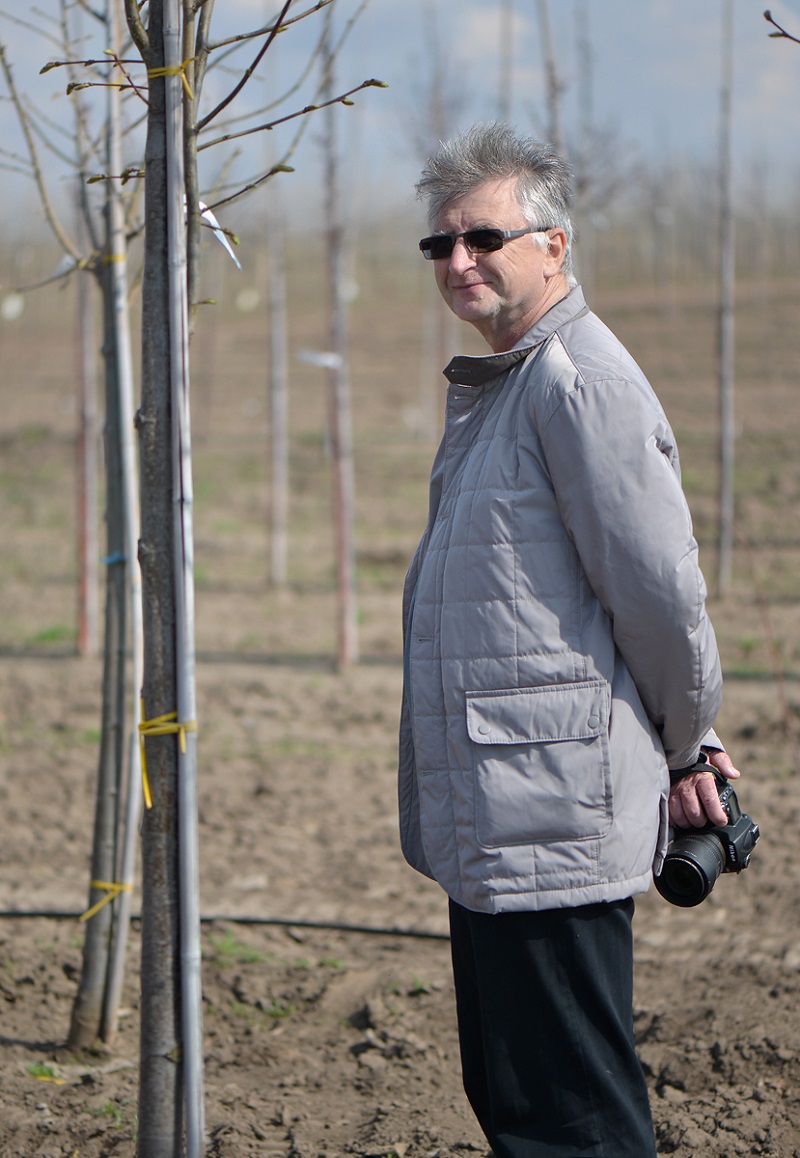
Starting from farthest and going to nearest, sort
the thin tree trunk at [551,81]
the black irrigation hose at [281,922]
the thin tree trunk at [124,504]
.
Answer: the thin tree trunk at [551,81] < the black irrigation hose at [281,922] < the thin tree trunk at [124,504]

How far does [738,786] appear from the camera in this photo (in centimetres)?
564

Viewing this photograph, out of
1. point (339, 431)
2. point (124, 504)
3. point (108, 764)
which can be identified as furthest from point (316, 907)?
point (339, 431)

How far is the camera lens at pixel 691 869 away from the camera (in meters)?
1.94

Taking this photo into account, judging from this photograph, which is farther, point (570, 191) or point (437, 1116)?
point (437, 1116)

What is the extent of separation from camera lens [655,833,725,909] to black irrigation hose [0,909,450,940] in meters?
2.10

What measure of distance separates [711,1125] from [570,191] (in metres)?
2.09

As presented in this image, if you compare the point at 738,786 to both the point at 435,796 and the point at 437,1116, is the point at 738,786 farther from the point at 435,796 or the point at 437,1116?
the point at 435,796

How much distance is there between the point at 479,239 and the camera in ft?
6.30

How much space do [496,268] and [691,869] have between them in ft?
3.74

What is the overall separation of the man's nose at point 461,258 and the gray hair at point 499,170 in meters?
0.10

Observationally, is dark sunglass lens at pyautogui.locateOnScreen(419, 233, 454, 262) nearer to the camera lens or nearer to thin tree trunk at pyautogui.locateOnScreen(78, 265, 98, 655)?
the camera lens

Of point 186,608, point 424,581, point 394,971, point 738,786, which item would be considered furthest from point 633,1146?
point 738,786

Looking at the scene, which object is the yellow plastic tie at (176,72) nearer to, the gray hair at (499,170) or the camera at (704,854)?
the gray hair at (499,170)

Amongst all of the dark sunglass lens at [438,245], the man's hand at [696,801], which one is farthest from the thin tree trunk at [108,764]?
the man's hand at [696,801]
